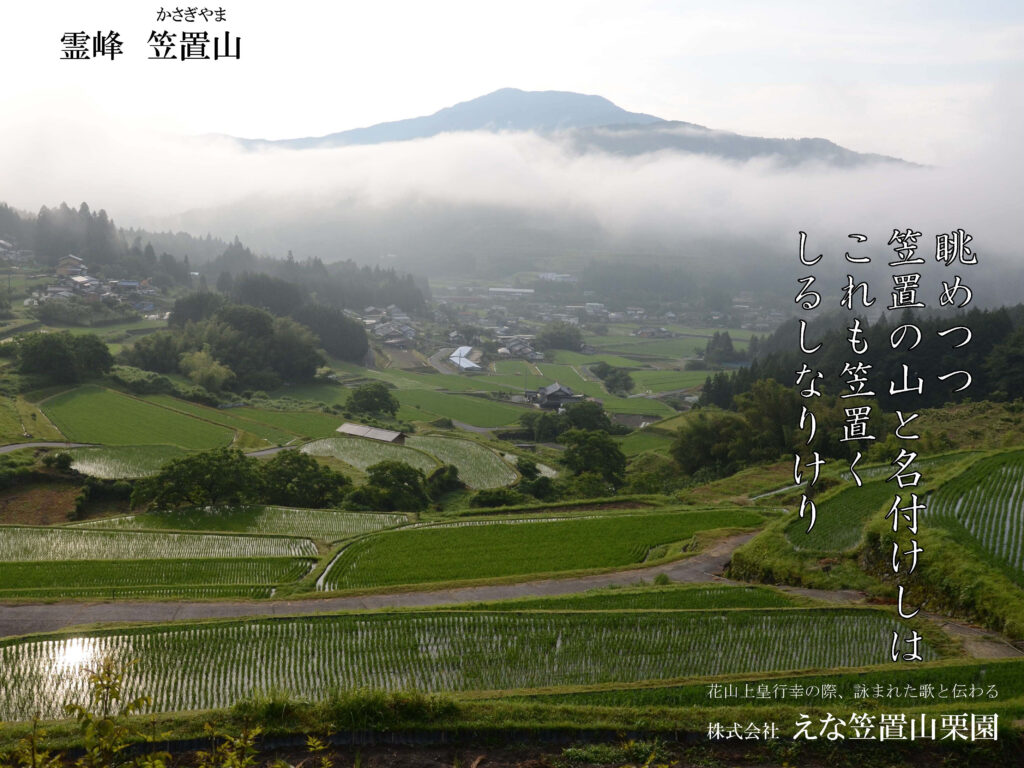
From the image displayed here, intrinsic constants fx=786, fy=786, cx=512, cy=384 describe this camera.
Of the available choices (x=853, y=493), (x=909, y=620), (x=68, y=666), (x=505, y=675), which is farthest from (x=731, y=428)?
(x=68, y=666)

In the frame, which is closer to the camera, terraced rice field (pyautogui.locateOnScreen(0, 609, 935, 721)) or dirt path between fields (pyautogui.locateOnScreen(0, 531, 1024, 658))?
terraced rice field (pyautogui.locateOnScreen(0, 609, 935, 721))

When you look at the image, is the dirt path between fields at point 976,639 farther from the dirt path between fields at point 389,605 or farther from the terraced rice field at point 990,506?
the terraced rice field at point 990,506

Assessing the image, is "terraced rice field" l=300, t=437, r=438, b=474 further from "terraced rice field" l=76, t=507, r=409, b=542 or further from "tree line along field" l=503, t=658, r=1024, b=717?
"tree line along field" l=503, t=658, r=1024, b=717

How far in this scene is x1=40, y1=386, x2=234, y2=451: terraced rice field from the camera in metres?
38.7

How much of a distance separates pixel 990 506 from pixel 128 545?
21846mm

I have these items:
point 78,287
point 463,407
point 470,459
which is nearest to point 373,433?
point 470,459

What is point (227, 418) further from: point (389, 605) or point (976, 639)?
point (976, 639)

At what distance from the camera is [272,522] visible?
2661 centimetres

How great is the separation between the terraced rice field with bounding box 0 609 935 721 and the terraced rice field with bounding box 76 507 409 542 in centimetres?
1047

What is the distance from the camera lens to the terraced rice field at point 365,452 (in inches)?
1485

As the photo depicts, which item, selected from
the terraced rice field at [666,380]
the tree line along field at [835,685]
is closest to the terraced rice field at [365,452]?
the tree line along field at [835,685]

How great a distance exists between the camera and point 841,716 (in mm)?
9273

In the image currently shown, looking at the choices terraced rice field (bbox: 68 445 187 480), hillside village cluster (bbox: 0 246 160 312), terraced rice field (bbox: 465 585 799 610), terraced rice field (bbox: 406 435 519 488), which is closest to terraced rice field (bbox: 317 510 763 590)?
terraced rice field (bbox: 465 585 799 610)

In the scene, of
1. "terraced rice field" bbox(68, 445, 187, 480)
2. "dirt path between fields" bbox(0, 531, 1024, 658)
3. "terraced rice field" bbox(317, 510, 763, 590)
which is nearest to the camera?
"dirt path between fields" bbox(0, 531, 1024, 658)
